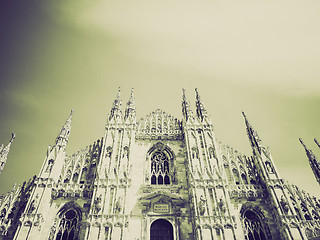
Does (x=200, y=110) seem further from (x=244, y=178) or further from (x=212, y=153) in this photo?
(x=244, y=178)

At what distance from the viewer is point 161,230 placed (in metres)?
16.8

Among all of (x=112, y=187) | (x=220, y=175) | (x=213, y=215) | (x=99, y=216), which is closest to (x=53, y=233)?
(x=99, y=216)

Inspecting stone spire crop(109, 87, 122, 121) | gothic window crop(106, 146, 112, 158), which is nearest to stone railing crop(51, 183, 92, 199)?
gothic window crop(106, 146, 112, 158)

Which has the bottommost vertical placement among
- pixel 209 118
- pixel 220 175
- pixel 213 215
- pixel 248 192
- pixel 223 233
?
pixel 223 233

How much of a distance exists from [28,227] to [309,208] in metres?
21.5

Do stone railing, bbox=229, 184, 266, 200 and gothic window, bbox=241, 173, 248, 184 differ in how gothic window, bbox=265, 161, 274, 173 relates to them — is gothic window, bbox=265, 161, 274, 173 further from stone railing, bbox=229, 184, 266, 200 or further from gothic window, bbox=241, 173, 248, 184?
gothic window, bbox=241, 173, 248, 184

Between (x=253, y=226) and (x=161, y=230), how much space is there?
753 centimetres

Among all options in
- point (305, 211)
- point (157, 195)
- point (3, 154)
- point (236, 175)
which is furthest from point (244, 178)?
point (3, 154)

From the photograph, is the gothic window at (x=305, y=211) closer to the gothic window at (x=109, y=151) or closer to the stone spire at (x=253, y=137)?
the stone spire at (x=253, y=137)

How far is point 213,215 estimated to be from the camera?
16203 millimetres

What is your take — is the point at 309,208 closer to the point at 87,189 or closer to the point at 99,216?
the point at 99,216

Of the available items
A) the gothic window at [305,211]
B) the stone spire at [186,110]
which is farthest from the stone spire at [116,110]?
the gothic window at [305,211]

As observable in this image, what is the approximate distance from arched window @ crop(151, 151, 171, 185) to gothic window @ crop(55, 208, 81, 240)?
7.05 metres

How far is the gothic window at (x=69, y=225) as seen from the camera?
15.9m
